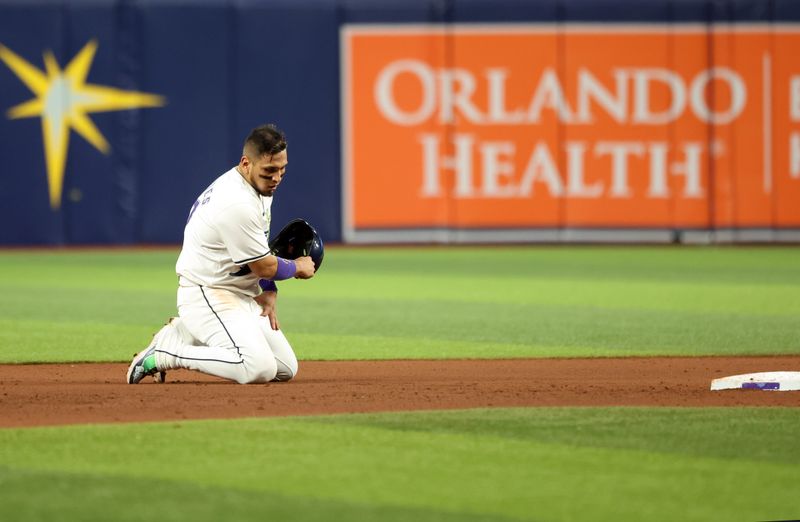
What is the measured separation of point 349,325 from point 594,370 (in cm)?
353

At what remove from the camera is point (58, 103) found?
70.9 feet

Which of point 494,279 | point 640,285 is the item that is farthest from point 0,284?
point 640,285

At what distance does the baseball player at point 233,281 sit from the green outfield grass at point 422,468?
4.36 ft

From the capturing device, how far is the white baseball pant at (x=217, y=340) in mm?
8047

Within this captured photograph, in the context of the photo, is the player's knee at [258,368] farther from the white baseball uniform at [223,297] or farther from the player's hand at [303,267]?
the player's hand at [303,267]

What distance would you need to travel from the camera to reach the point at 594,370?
9.05m

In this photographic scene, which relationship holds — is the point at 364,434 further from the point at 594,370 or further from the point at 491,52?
the point at 491,52

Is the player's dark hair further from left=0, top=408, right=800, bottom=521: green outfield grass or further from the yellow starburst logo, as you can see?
the yellow starburst logo

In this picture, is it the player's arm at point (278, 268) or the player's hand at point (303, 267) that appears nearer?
the player's arm at point (278, 268)

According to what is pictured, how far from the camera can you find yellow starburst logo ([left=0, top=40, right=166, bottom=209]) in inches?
848

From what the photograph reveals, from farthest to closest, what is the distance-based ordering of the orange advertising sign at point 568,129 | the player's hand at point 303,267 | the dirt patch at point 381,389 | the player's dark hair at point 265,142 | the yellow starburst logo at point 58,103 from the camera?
1. the orange advertising sign at point 568,129
2. the yellow starburst logo at point 58,103
3. the player's hand at point 303,267
4. the player's dark hair at point 265,142
5. the dirt patch at point 381,389

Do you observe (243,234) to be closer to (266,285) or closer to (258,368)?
(266,285)

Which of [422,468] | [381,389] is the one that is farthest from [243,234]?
[422,468]

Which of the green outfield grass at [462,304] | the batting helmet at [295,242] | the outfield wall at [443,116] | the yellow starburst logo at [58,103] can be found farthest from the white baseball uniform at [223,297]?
the yellow starburst logo at [58,103]
